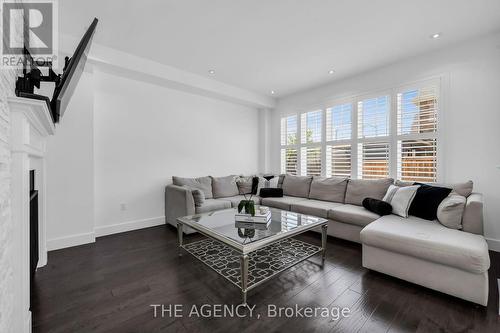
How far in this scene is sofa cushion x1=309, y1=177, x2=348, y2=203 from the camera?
3.60 meters

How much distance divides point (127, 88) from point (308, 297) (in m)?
3.84

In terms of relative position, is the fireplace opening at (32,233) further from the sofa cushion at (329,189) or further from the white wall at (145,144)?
the sofa cushion at (329,189)

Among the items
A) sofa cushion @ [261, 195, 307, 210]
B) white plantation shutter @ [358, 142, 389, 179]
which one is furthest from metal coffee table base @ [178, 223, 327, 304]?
white plantation shutter @ [358, 142, 389, 179]

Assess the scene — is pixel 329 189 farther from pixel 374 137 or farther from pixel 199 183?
pixel 199 183

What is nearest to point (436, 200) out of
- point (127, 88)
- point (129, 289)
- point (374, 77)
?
point (374, 77)

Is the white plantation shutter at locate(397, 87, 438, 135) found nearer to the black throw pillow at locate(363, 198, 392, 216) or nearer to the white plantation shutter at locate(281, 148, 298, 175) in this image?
the black throw pillow at locate(363, 198, 392, 216)

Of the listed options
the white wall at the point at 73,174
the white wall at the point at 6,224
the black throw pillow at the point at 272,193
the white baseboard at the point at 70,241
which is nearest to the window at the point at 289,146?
the black throw pillow at the point at 272,193

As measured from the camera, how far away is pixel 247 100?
4.72m

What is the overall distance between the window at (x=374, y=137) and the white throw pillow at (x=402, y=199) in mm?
768

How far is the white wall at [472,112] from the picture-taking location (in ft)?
8.64

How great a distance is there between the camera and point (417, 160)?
3.21 meters

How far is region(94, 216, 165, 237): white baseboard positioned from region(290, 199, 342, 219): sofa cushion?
2370mm

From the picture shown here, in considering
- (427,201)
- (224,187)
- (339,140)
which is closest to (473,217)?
(427,201)

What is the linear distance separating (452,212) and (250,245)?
6.90ft
